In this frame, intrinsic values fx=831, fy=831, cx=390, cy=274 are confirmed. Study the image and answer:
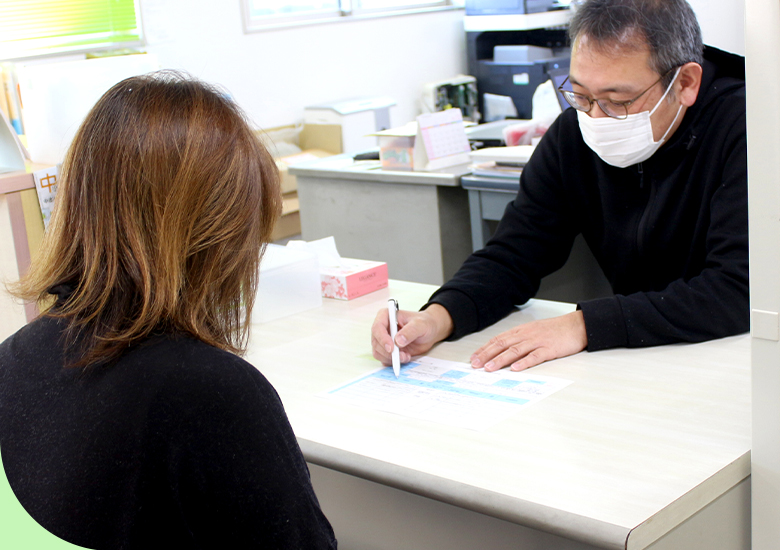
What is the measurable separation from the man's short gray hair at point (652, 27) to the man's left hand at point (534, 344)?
535mm

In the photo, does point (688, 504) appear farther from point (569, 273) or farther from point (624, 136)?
point (569, 273)

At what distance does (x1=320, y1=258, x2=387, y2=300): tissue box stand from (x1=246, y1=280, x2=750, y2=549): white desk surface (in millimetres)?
336

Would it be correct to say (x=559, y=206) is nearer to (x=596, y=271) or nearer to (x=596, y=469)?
→ (x=596, y=271)

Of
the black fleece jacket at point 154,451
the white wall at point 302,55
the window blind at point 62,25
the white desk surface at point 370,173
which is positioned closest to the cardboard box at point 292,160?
the white wall at point 302,55

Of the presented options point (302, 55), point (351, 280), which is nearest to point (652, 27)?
point (351, 280)

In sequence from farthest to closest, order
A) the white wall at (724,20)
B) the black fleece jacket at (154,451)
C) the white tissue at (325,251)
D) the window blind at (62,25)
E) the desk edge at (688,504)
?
1. the window blind at (62,25)
2. the white wall at (724,20)
3. the white tissue at (325,251)
4. the desk edge at (688,504)
5. the black fleece jacket at (154,451)

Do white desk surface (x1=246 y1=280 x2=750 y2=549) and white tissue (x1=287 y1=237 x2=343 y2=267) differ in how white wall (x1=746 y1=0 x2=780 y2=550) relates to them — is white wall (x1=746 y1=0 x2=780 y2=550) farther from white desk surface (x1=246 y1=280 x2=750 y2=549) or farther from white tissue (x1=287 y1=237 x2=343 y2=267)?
white tissue (x1=287 y1=237 x2=343 y2=267)

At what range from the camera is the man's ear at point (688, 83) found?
157 cm

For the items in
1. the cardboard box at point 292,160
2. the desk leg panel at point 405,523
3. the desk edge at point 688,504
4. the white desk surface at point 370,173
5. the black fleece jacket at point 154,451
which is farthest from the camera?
the cardboard box at point 292,160

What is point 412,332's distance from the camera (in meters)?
1.41

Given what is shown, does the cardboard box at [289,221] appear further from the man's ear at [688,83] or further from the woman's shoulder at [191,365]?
the woman's shoulder at [191,365]

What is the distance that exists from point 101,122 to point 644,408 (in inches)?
30.7

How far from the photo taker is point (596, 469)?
98 centimetres

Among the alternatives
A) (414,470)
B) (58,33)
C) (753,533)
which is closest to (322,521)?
(414,470)
